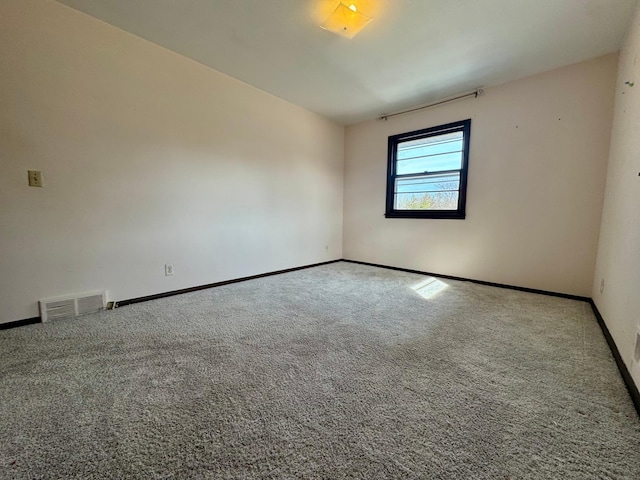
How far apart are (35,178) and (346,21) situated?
268 centimetres

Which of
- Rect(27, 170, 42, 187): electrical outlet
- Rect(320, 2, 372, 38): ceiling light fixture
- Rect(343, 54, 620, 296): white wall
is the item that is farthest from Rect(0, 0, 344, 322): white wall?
Rect(343, 54, 620, 296): white wall

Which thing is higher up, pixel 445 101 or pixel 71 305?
pixel 445 101

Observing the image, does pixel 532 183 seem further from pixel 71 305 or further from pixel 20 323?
pixel 20 323

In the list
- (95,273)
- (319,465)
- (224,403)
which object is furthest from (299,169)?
(319,465)

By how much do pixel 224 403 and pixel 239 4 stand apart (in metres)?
2.64

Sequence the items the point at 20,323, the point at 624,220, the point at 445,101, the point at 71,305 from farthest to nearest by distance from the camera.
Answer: the point at 445,101 → the point at 71,305 → the point at 20,323 → the point at 624,220

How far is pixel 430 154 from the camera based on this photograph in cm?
368

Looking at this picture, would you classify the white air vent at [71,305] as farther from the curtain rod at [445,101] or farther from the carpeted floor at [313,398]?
the curtain rod at [445,101]

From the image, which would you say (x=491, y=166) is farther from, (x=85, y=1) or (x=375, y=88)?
(x=85, y=1)

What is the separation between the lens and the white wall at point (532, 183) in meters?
2.55

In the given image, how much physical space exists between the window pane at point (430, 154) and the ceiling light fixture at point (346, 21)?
6.73 ft

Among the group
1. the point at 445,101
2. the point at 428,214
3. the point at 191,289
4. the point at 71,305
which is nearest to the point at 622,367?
the point at 428,214

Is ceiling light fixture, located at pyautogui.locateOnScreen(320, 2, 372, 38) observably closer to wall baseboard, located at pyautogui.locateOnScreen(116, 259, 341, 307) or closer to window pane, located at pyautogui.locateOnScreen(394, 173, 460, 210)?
window pane, located at pyautogui.locateOnScreen(394, 173, 460, 210)

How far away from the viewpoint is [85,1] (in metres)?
1.93
